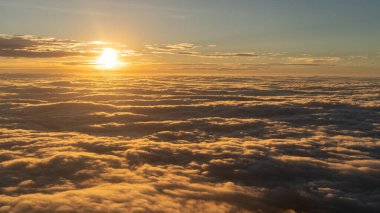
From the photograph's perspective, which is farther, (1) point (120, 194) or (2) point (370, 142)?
(2) point (370, 142)

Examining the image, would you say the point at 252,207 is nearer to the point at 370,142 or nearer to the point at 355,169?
the point at 355,169

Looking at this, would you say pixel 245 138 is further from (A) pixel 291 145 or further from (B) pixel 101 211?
(B) pixel 101 211

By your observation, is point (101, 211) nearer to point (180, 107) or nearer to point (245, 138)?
point (245, 138)

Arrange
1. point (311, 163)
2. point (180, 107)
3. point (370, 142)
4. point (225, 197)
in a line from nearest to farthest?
point (225, 197) → point (311, 163) → point (370, 142) → point (180, 107)

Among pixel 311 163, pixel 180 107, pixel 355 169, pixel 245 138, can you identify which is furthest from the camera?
pixel 180 107

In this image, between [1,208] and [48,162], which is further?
[48,162]

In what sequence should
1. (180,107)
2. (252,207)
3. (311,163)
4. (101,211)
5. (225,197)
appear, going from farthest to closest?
(180,107) < (311,163) < (225,197) < (252,207) < (101,211)

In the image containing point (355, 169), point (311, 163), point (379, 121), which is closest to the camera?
point (355, 169)

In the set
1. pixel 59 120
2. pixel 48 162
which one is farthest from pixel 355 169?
pixel 59 120

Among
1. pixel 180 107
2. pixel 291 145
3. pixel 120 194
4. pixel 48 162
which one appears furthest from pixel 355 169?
pixel 180 107
